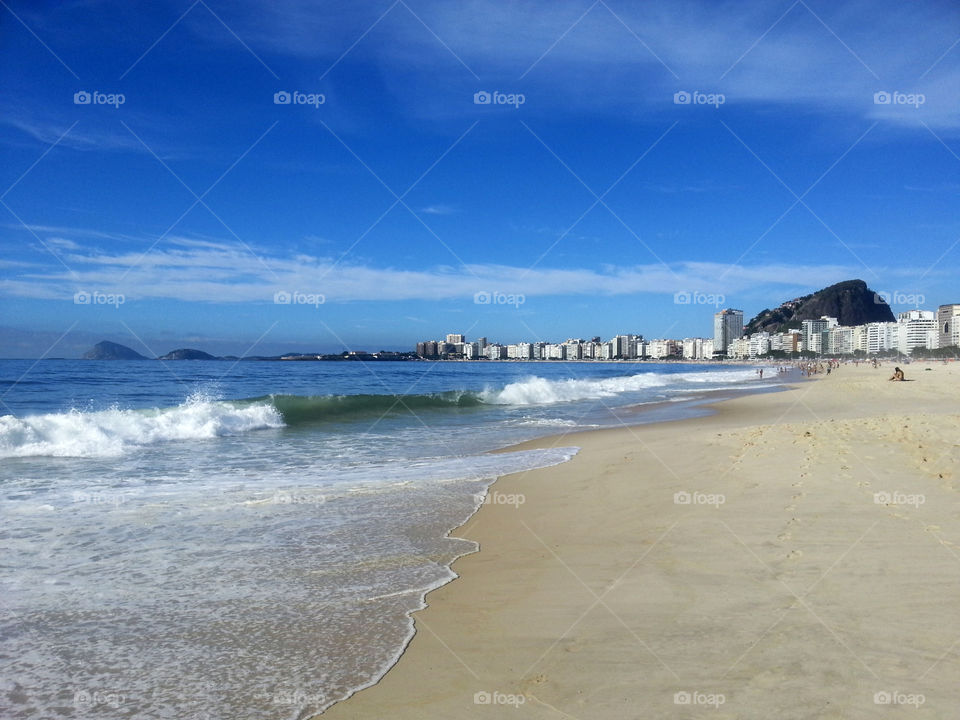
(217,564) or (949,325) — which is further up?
(949,325)

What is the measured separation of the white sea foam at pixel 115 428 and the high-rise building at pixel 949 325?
160 meters

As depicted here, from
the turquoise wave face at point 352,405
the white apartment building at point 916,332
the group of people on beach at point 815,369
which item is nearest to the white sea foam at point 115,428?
the turquoise wave face at point 352,405

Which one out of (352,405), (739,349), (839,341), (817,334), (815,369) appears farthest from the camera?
(739,349)

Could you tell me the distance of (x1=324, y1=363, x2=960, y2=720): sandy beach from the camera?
3400mm

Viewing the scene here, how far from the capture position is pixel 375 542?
6.74 metres

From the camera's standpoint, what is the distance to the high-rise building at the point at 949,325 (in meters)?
138

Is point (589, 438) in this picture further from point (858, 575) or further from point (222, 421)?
point (222, 421)

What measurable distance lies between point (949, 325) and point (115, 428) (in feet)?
573

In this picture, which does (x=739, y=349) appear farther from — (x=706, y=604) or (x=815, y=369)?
(x=706, y=604)

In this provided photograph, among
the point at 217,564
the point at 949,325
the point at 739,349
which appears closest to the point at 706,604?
the point at 217,564

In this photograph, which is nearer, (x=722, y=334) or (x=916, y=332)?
(x=916, y=332)

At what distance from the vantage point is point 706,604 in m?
4.62

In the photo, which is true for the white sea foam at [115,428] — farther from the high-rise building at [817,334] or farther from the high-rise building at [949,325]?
the high-rise building at [817,334]

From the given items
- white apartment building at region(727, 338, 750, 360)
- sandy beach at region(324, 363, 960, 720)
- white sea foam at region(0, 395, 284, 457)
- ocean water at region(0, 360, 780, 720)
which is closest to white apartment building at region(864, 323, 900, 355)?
white apartment building at region(727, 338, 750, 360)
